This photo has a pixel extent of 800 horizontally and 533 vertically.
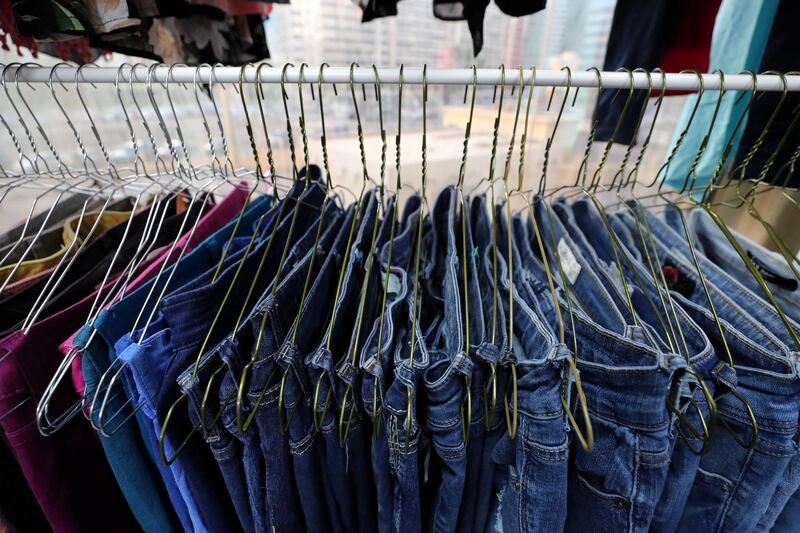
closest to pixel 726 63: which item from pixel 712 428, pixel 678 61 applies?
pixel 678 61

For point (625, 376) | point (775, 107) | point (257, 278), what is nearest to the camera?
point (625, 376)

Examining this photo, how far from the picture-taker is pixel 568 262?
1.83ft

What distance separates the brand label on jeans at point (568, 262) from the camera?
537 millimetres

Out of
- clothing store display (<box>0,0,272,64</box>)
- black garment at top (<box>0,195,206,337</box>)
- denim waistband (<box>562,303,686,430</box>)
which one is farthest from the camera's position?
clothing store display (<box>0,0,272,64</box>)

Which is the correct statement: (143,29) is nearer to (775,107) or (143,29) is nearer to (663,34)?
(663,34)

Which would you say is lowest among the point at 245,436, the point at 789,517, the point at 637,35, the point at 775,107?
the point at 789,517

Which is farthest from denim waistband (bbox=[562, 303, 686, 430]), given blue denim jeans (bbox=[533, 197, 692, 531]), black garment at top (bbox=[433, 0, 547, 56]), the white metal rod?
black garment at top (bbox=[433, 0, 547, 56])

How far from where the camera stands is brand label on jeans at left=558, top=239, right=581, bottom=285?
0.54 m

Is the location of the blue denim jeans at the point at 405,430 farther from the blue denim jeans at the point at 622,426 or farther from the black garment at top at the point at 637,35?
the black garment at top at the point at 637,35

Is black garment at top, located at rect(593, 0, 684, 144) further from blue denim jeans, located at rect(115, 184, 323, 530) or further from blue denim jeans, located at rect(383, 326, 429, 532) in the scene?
blue denim jeans, located at rect(115, 184, 323, 530)

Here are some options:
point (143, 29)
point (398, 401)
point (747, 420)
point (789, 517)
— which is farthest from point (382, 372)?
point (143, 29)

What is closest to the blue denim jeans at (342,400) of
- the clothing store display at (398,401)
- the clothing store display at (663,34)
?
the clothing store display at (398,401)

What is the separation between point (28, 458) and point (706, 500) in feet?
2.61

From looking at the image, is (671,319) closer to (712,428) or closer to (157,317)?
(712,428)
